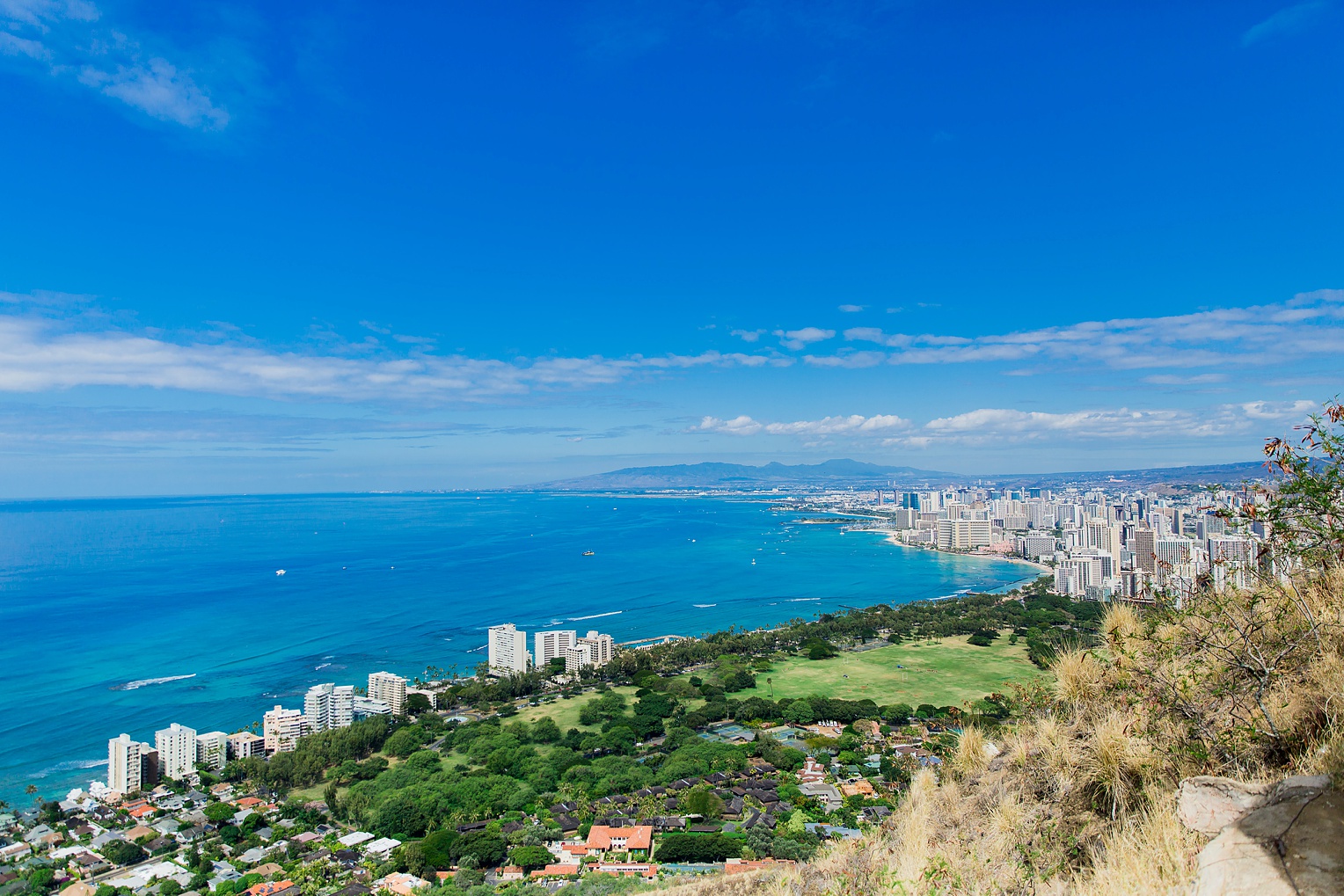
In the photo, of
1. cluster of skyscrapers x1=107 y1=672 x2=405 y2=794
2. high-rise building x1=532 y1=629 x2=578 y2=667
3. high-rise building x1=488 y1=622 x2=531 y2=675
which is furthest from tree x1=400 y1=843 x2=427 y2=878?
high-rise building x1=532 y1=629 x2=578 y2=667

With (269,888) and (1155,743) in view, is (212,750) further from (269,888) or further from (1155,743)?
(1155,743)

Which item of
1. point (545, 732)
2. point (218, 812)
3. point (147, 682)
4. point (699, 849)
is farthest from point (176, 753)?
point (699, 849)

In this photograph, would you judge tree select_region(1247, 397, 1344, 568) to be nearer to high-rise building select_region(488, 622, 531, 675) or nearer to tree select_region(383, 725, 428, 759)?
tree select_region(383, 725, 428, 759)

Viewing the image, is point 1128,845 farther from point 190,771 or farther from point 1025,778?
point 190,771

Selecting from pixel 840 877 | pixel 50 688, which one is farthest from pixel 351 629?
pixel 840 877

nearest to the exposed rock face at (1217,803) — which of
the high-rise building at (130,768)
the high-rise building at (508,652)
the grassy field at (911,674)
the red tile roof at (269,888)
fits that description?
the red tile roof at (269,888)
